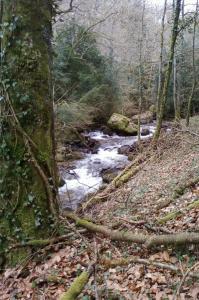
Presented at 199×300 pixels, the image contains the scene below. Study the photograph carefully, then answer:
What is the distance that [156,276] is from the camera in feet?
10.4

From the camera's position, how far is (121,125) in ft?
76.8

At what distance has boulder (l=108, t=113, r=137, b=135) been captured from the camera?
23.4m

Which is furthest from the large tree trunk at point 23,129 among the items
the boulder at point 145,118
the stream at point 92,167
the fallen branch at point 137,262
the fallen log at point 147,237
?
the boulder at point 145,118

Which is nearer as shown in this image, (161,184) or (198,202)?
(198,202)

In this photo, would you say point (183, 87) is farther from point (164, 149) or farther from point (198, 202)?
point (198, 202)

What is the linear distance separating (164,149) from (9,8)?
1057cm

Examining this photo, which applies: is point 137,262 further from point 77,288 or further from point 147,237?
point 77,288

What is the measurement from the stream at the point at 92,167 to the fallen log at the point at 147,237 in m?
5.63

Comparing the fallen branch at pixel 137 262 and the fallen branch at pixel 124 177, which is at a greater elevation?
the fallen branch at pixel 137 262

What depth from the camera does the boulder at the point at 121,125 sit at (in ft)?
76.8

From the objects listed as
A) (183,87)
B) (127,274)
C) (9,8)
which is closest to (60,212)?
(127,274)

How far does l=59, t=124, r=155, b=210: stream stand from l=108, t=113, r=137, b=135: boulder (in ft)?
2.05

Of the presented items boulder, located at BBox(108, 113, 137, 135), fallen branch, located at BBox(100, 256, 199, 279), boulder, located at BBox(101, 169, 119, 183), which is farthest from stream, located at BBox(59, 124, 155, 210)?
fallen branch, located at BBox(100, 256, 199, 279)

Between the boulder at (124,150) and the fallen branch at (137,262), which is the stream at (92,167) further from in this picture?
the fallen branch at (137,262)
